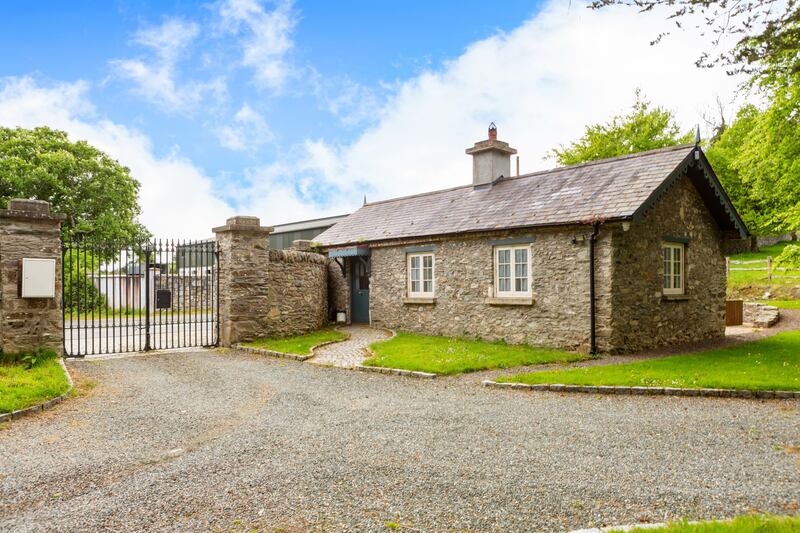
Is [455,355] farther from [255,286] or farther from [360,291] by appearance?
[360,291]

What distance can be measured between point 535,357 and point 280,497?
9.17 meters

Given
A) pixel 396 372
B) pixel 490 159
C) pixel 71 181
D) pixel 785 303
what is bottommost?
pixel 396 372

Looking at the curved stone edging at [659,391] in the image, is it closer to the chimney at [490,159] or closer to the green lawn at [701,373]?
the green lawn at [701,373]

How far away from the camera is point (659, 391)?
929cm

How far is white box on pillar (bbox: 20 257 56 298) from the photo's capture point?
11156 mm

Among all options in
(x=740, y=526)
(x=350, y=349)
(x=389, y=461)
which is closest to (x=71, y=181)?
(x=350, y=349)

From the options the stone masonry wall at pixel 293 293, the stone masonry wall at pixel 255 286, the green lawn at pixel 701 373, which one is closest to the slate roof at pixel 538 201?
the stone masonry wall at pixel 293 293

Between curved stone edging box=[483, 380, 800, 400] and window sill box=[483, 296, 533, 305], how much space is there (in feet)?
16.7

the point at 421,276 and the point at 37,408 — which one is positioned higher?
the point at 421,276

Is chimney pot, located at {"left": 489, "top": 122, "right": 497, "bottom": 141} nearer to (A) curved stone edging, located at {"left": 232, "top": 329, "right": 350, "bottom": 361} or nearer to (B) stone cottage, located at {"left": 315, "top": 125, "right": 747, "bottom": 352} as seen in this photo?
(B) stone cottage, located at {"left": 315, "top": 125, "right": 747, "bottom": 352}

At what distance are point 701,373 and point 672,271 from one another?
571cm

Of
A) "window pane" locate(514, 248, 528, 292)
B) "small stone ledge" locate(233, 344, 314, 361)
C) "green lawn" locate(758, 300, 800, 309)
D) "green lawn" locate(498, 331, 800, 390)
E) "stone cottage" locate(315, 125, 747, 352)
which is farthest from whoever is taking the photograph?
"green lawn" locate(758, 300, 800, 309)

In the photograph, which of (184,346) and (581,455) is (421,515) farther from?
(184,346)

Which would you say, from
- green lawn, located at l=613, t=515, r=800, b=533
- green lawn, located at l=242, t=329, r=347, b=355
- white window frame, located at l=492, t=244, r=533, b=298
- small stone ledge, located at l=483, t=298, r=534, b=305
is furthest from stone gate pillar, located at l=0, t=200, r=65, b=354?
green lawn, located at l=613, t=515, r=800, b=533
